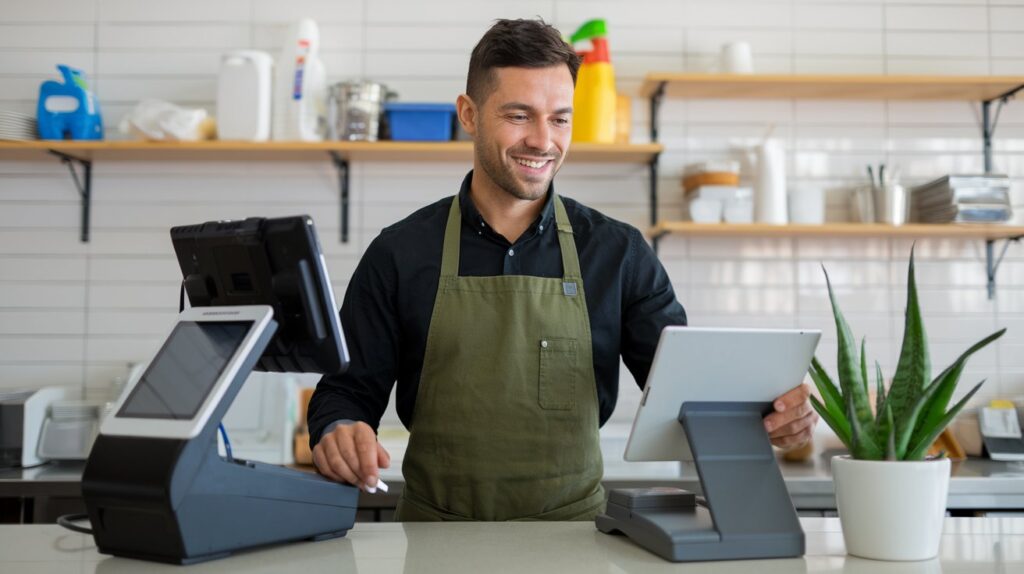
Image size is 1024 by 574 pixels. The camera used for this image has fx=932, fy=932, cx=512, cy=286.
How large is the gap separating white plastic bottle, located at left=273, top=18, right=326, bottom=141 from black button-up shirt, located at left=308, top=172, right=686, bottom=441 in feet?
4.56

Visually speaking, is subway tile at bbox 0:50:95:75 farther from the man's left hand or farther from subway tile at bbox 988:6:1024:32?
subway tile at bbox 988:6:1024:32

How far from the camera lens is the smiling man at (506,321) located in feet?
5.92

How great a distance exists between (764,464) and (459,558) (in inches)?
17.8

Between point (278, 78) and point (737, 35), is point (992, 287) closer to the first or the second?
point (737, 35)

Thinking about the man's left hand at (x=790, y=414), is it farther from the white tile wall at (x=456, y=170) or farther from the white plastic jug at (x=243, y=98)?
the white plastic jug at (x=243, y=98)

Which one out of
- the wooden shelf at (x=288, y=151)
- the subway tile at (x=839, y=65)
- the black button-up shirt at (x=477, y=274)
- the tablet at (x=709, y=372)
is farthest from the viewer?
the subway tile at (x=839, y=65)

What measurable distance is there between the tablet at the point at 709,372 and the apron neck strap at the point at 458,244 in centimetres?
61

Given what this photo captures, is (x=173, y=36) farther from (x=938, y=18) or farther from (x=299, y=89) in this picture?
(x=938, y=18)

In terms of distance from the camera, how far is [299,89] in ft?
10.6

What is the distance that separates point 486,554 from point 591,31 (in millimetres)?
2356

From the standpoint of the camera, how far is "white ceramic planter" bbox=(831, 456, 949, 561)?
124 cm

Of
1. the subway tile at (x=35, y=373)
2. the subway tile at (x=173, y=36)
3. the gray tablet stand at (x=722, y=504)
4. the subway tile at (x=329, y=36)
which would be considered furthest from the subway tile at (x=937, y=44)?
the subway tile at (x=35, y=373)

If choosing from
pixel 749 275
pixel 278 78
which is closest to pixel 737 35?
pixel 749 275

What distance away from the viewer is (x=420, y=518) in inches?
72.2
